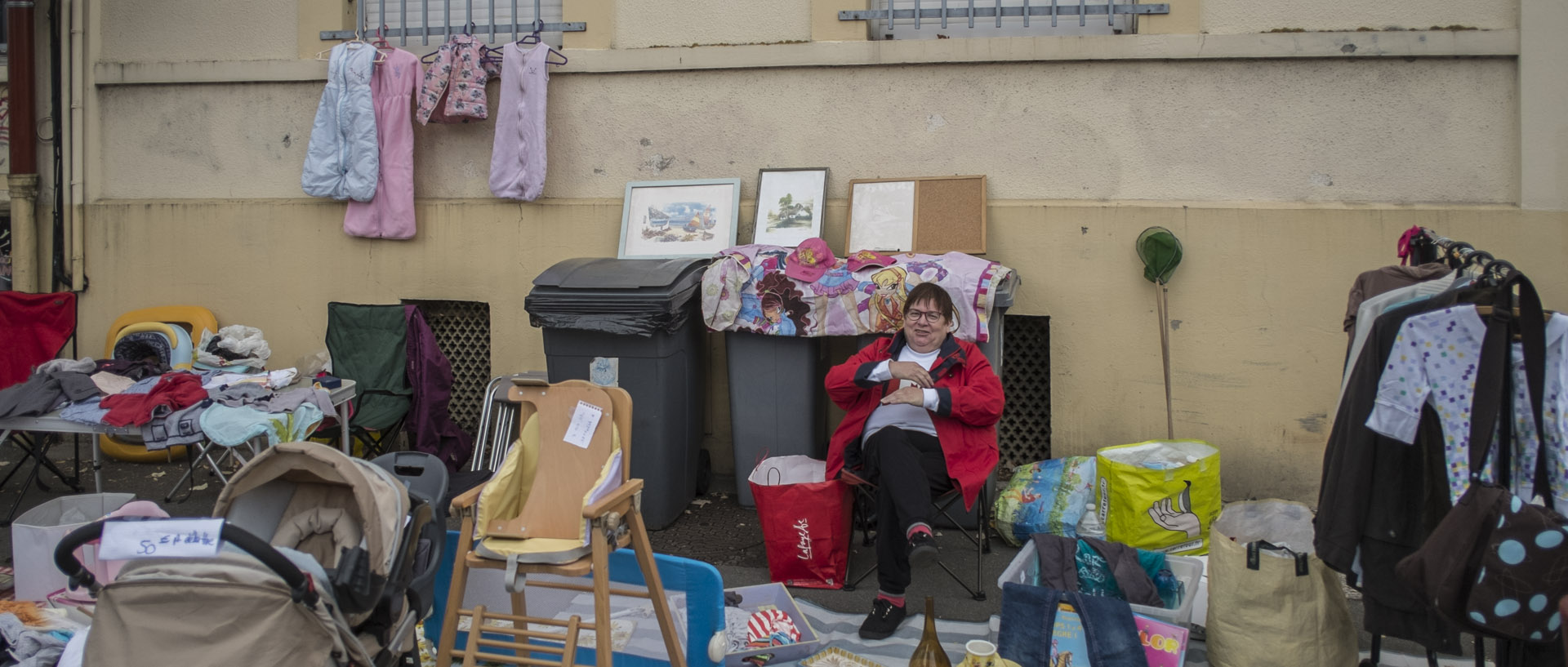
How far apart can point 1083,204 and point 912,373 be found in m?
2.15

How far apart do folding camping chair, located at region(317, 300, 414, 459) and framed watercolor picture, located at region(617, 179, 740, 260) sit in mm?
1453

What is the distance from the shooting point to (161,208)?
7.27m

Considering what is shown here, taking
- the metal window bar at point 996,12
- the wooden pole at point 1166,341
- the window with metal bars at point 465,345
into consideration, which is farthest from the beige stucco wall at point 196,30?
the wooden pole at point 1166,341

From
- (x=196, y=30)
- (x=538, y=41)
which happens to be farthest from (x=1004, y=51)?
(x=196, y=30)

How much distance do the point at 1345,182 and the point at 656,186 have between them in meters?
3.91

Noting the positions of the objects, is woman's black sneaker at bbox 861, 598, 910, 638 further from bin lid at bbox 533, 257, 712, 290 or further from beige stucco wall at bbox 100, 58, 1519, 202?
beige stucco wall at bbox 100, 58, 1519, 202

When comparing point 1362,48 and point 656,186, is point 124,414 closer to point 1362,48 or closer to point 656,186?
point 656,186

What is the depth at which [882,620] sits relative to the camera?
4.22m

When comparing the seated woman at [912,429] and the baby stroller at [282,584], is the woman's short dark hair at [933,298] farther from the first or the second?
the baby stroller at [282,584]

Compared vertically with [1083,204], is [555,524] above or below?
below

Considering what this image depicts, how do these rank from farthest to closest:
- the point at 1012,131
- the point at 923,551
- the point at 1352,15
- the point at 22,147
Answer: the point at 22,147 → the point at 1012,131 → the point at 1352,15 → the point at 923,551

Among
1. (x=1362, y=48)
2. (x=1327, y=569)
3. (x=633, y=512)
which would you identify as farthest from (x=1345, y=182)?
(x=633, y=512)

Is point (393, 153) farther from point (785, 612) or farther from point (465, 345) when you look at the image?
point (785, 612)

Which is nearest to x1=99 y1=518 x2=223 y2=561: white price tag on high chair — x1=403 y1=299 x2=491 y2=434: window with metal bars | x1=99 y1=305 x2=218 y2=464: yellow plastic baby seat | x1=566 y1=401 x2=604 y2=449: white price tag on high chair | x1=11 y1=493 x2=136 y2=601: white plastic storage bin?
x1=566 y1=401 x2=604 y2=449: white price tag on high chair
